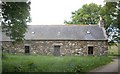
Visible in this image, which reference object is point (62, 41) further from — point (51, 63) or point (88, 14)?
point (88, 14)

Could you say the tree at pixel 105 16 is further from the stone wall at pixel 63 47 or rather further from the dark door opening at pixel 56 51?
the dark door opening at pixel 56 51

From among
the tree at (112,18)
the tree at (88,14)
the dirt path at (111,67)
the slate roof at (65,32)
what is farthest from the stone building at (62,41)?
the dirt path at (111,67)

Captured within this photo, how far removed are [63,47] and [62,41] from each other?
0.23m

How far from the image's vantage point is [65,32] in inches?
275

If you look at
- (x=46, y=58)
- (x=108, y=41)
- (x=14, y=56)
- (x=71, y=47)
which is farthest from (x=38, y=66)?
(x=108, y=41)

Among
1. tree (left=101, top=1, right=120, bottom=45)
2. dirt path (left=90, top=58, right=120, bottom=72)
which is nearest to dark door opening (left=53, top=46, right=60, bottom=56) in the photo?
dirt path (left=90, top=58, right=120, bottom=72)

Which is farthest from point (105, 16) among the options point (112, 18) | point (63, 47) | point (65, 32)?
point (63, 47)

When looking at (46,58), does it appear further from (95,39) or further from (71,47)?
(95,39)

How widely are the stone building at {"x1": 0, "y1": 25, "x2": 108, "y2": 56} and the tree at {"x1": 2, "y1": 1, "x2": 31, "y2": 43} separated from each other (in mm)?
305

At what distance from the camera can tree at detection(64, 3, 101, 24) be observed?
20.5 ft

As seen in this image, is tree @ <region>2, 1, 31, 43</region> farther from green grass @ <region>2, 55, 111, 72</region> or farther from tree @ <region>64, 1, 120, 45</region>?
tree @ <region>64, 1, 120, 45</region>

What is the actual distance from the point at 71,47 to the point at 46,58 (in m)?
0.90

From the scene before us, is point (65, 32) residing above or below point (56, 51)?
above

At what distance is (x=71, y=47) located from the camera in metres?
7.00
